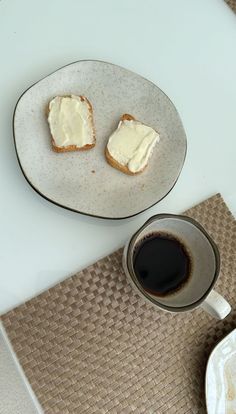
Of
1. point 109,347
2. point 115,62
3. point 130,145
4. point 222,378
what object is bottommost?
point 222,378

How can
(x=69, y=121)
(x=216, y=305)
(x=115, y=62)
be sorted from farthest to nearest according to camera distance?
1. (x=115, y=62)
2. (x=69, y=121)
3. (x=216, y=305)

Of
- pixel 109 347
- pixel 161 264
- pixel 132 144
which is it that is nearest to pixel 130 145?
pixel 132 144

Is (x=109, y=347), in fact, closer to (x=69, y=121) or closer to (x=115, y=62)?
(x=69, y=121)

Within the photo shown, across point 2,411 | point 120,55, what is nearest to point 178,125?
point 120,55

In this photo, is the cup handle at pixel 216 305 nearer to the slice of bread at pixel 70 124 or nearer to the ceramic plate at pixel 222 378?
the ceramic plate at pixel 222 378

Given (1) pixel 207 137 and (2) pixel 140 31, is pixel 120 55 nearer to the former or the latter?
(2) pixel 140 31

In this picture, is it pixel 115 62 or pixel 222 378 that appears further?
pixel 115 62
